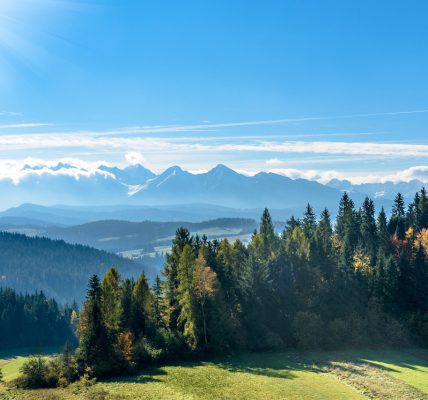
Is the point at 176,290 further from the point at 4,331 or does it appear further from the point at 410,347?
the point at 4,331

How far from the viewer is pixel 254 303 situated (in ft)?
272

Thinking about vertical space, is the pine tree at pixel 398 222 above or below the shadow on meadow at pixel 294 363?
above

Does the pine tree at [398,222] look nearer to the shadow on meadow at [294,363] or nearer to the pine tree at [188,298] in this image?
the shadow on meadow at [294,363]

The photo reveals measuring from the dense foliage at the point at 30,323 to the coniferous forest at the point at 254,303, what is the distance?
10760 centimetres

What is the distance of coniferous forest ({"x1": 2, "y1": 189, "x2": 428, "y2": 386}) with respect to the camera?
6531 centimetres

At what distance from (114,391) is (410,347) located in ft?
184

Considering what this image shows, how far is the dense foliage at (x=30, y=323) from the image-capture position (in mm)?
170750

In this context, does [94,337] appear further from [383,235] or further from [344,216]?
[344,216]

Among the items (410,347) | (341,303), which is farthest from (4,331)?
(410,347)

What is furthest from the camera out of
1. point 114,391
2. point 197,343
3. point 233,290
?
point 233,290

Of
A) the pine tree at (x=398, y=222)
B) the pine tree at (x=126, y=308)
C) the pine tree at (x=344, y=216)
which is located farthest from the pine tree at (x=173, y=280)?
the pine tree at (x=398, y=222)

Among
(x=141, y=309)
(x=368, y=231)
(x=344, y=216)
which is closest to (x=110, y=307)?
(x=141, y=309)

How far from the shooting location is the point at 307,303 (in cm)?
8775

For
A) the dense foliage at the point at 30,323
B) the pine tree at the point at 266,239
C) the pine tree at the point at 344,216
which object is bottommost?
the dense foliage at the point at 30,323
